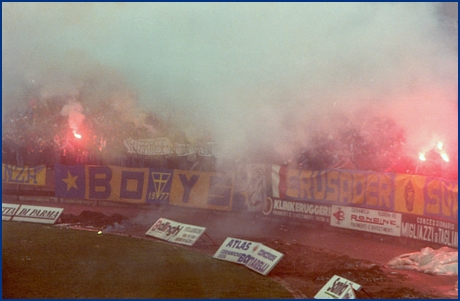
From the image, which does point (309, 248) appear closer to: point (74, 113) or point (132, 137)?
point (132, 137)

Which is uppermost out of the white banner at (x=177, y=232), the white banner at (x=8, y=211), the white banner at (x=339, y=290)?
the white banner at (x=339, y=290)

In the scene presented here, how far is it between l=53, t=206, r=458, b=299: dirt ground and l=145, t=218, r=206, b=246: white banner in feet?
0.95

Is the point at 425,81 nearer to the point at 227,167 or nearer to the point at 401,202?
the point at 401,202

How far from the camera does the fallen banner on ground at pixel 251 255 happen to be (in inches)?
387

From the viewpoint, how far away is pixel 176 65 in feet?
45.2

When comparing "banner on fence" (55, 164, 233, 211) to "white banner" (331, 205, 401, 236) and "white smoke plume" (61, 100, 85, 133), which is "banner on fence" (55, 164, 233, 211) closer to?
"white smoke plume" (61, 100, 85, 133)

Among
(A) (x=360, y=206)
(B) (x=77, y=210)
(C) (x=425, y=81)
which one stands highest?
(C) (x=425, y=81)

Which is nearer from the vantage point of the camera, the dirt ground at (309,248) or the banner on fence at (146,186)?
the dirt ground at (309,248)

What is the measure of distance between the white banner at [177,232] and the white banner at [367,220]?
12.7 feet

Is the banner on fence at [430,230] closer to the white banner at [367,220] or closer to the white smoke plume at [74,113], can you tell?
the white banner at [367,220]

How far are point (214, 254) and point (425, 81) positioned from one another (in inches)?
249

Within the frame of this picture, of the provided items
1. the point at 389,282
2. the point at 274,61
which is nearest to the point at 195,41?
the point at 274,61

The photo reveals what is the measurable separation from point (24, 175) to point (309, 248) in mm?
13112

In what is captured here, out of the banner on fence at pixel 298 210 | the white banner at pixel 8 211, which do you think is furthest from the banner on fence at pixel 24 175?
the banner on fence at pixel 298 210
